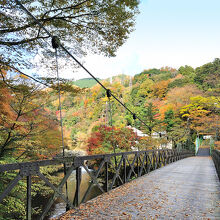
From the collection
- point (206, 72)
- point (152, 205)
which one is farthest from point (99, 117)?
point (152, 205)

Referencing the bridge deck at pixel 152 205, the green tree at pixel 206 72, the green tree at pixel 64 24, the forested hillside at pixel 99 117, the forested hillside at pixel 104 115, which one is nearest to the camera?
the bridge deck at pixel 152 205

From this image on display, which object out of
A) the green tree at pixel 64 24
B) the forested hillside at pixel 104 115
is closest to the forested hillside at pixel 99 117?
the forested hillside at pixel 104 115

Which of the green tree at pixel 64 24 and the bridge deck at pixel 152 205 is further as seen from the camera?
the green tree at pixel 64 24

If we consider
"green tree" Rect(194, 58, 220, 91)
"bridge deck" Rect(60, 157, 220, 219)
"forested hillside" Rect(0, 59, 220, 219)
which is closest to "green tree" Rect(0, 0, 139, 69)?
"forested hillside" Rect(0, 59, 220, 219)

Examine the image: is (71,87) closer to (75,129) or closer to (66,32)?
(66,32)

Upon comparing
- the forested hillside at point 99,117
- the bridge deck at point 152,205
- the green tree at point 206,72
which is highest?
the green tree at point 206,72

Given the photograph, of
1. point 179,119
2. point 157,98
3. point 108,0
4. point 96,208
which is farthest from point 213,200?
point 157,98

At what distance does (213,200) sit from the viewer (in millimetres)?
3201

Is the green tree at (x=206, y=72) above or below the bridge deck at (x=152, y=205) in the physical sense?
above

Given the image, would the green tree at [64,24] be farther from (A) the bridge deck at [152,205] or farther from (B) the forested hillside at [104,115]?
(A) the bridge deck at [152,205]

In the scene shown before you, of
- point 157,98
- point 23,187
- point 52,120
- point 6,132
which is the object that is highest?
point 157,98

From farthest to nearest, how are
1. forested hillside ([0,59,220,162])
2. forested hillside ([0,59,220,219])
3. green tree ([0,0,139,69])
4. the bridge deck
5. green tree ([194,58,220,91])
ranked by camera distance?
green tree ([194,58,220,91]), forested hillside ([0,59,220,162]), forested hillside ([0,59,220,219]), green tree ([0,0,139,69]), the bridge deck

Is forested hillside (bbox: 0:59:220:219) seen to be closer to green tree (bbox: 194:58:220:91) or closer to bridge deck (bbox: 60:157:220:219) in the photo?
green tree (bbox: 194:58:220:91)

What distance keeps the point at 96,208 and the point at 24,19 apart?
133 inches
